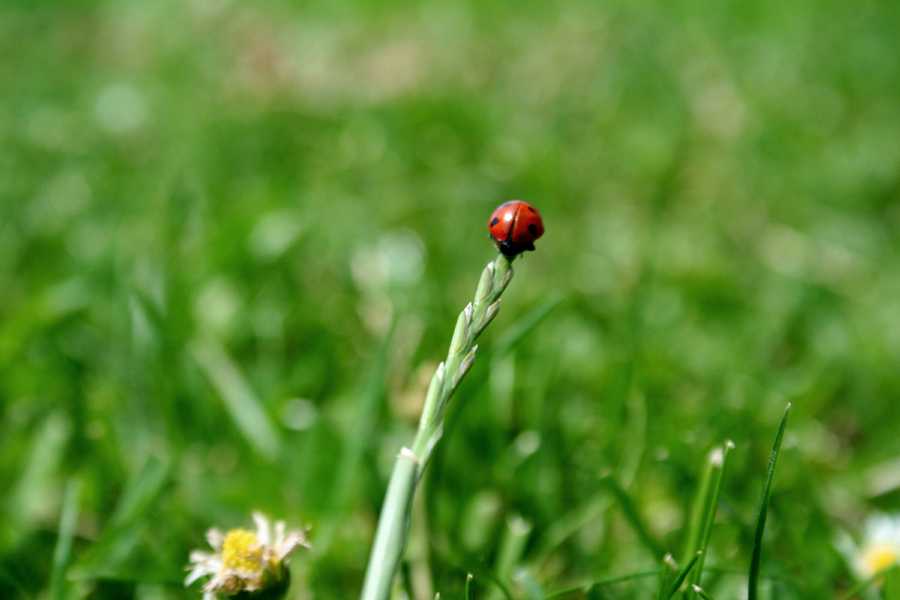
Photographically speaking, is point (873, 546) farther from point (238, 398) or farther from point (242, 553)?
point (238, 398)

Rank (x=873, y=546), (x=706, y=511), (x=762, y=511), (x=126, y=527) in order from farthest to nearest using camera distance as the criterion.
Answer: (x=873, y=546) < (x=126, y=527) < (x=706, y=511) < (x=762, y=511)

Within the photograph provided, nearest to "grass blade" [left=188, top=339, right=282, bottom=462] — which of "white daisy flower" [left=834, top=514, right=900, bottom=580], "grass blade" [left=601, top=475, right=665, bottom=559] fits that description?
"grass blade" [left=601, top=475, right=665, bottom=559]

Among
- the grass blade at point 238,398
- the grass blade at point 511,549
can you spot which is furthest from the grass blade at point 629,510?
the grass blade at point 238,398

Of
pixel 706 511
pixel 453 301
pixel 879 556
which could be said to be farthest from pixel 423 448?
pixel 453 301

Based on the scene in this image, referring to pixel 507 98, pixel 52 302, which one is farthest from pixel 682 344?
pixel 507 98

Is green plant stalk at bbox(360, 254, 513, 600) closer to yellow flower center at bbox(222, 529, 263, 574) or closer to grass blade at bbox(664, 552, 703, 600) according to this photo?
yellow flower center at bbox(222, 529, 263, 574)

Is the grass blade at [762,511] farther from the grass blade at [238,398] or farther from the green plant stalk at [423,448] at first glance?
the grass blade at [238,398]

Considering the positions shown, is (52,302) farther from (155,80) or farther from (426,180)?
(155,80)
